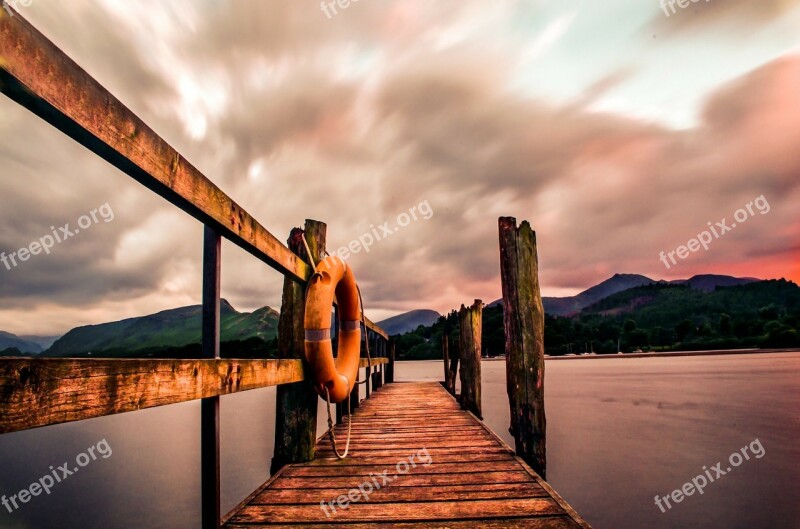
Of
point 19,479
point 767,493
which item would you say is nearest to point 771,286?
point 767,493

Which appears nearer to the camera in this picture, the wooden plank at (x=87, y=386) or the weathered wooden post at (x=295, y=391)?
the wooden plank at (x=87, y=386)

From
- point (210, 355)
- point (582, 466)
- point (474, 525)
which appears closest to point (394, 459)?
point (474, 525)

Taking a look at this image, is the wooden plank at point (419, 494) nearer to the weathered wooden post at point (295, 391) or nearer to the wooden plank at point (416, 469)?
the wooden plank at point (416, 469)

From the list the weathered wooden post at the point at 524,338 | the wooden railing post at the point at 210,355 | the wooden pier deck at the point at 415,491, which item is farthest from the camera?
the weathered wooden post at the point at 524,338

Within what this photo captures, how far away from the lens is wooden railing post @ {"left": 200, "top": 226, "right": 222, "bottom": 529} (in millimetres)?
1983

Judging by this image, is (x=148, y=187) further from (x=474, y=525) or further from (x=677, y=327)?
(x=677, y=327)

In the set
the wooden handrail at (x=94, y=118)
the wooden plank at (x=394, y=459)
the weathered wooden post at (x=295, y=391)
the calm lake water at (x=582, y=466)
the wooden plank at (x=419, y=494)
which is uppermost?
the wooden handrail at (x=94, y=118)

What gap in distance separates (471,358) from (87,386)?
752 cm

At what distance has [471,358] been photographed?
8219 mm

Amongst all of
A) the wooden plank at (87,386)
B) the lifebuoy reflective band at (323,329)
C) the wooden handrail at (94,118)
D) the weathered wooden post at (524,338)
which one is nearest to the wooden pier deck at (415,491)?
the weathered wooden post at (524,338)

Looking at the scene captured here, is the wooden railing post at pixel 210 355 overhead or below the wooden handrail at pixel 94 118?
below

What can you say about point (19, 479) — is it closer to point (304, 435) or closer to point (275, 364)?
point (304, 435)

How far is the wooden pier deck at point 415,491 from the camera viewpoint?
2387 millimetres

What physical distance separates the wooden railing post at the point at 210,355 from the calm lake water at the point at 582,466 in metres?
7.28
